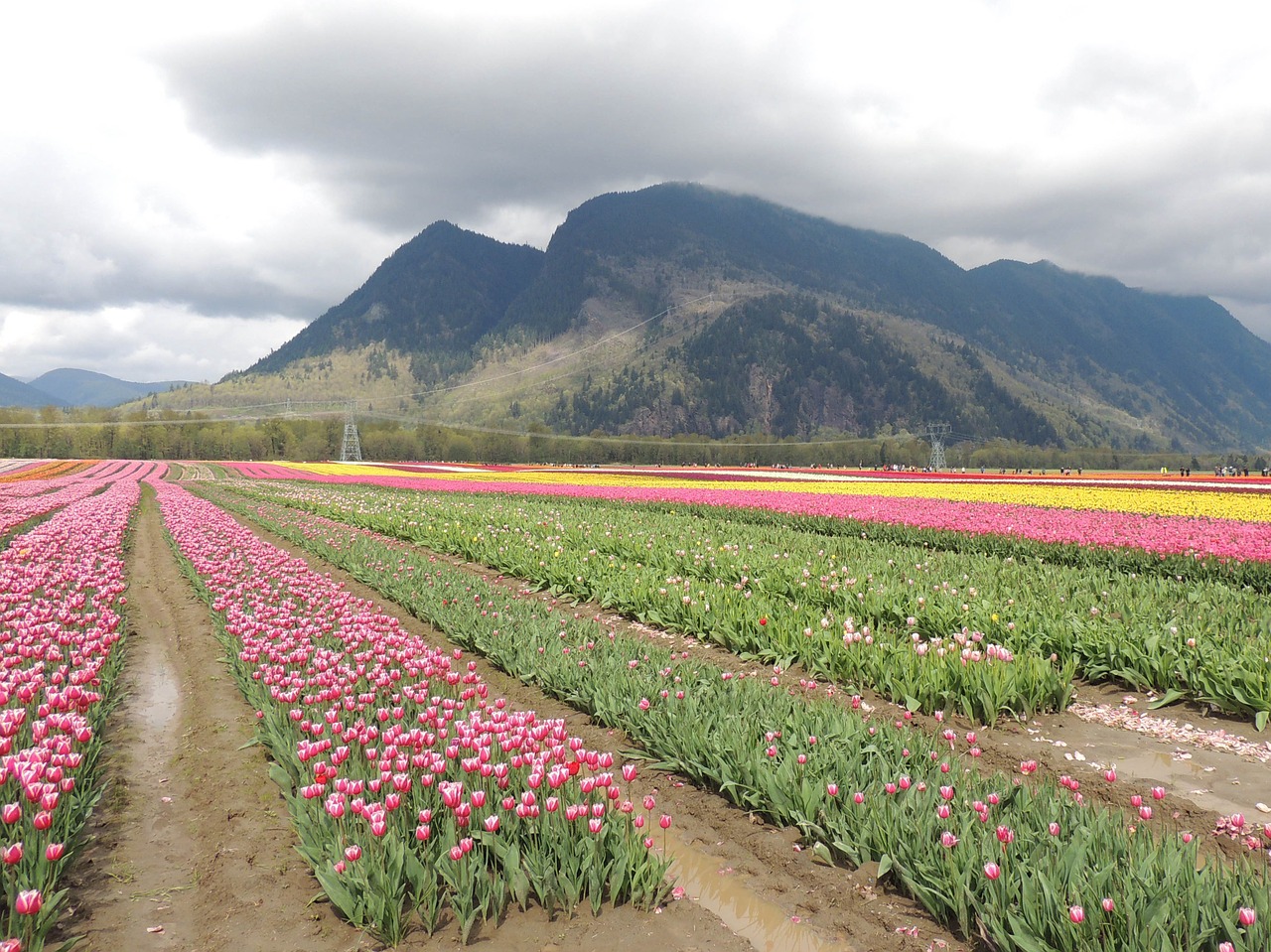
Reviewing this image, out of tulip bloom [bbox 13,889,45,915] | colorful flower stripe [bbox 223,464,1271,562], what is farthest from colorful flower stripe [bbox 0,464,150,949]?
colorful flower stripe [bbox 223,464,1271,562]

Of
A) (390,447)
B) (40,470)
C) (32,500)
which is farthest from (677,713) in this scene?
(390,447)

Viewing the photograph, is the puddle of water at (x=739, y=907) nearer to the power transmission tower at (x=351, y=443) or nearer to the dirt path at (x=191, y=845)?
the dirt path at (x=191, y=845)

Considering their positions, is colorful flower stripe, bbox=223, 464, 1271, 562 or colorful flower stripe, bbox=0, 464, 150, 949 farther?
colorful flower stripe, bbox=223, 464, 1271, 562

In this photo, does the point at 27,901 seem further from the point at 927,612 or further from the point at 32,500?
the point at 32,500

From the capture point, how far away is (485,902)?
13.1 ft

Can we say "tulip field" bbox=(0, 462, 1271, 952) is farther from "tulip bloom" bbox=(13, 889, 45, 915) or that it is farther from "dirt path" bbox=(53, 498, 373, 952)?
"dirt path" bbox=(53, 498, 373, 952)

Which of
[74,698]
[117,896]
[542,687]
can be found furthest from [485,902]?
[74,698]

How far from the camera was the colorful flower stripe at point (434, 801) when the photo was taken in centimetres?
409

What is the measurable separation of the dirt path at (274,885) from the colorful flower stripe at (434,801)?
22 cm

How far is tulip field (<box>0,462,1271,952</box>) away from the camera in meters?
4.00

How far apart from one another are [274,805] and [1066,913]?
18.3 feet

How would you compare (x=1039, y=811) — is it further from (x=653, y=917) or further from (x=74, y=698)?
(x=74, y=698)

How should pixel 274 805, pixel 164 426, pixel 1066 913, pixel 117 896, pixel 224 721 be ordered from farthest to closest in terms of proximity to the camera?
pixel 164 426, pixel 224 721, pixel 274 805, pixel 117 896, pixel 1066 913

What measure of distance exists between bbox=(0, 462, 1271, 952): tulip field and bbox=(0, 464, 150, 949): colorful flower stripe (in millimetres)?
35
